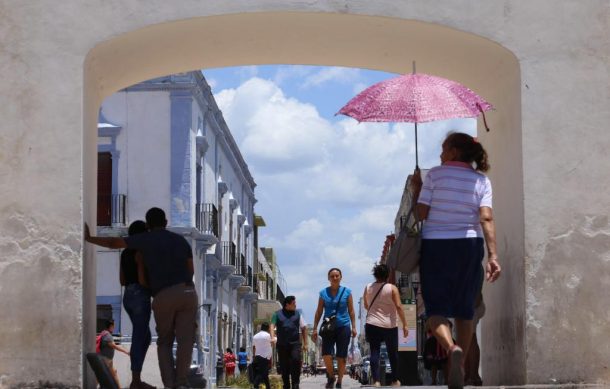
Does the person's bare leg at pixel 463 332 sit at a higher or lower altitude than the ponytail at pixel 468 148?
lower

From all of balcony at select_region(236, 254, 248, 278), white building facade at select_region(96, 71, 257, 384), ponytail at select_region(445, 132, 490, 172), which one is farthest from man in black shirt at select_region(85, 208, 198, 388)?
balcony at select_region(236, 254, 248, 278)

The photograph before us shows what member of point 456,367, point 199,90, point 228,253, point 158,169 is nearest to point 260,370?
point 456,367

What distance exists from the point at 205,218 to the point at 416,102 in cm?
2391

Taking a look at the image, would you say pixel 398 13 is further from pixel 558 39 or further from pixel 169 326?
pixel 169 326

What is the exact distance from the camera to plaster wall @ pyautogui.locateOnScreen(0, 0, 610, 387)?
969cm

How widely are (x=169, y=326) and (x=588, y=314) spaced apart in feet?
10.9

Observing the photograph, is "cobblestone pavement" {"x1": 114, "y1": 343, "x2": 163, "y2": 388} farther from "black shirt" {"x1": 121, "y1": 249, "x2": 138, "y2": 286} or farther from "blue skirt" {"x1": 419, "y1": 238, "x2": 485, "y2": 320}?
"blue skirt" {"x1": 419, "y1": 238, "x2": 485, "y2": 320}

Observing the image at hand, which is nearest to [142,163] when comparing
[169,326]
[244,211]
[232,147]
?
[232,147]

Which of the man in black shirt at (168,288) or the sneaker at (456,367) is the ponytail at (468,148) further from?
the man in black shirt at (168,288)

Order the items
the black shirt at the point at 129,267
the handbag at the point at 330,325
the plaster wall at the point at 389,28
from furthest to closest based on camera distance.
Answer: the handbag at the point at 330,325 → the black shirt at the point at 129,267 → the plaster wall at the point at 389,28

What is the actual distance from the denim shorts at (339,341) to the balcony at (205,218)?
20.0 m

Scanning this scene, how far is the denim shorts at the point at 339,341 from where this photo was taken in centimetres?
1352

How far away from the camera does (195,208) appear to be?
3328 centimetres

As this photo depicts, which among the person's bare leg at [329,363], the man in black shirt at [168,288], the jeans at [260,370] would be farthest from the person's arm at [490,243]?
the jeans at [260,370]
